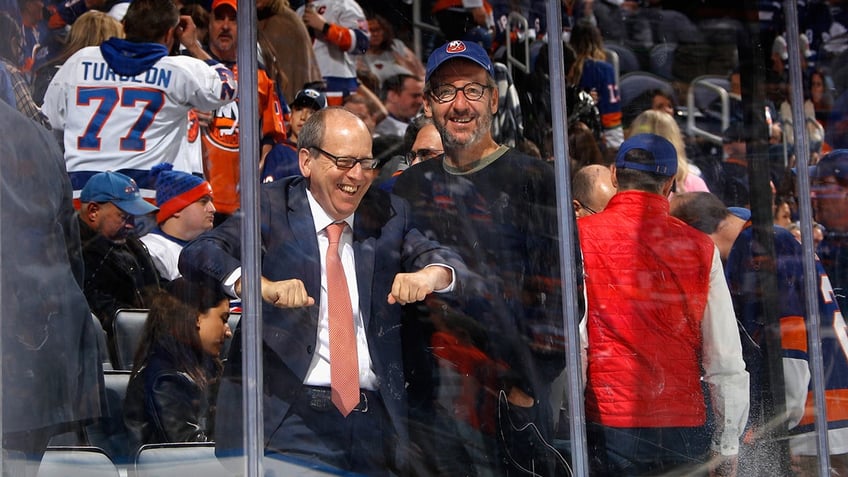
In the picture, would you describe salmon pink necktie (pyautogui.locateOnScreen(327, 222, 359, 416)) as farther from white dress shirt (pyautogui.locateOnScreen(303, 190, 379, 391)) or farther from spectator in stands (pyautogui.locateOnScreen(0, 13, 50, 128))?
spectator in stands (pyautogui.locateOnScreen(0, 13, 50, 128))

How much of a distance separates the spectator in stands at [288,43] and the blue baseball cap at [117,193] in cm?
44

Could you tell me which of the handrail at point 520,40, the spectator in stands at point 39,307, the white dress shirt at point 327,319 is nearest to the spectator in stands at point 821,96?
the handrail at point 520,40

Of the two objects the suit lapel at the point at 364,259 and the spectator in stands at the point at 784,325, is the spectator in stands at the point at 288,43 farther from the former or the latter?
the spectator in stands at the point at 784,325

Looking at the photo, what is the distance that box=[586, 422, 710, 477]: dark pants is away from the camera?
297 cm

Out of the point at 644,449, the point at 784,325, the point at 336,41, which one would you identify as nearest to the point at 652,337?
the point at 644,449

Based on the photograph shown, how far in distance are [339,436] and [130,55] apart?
108 cm

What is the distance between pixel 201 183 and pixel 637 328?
1200 mm

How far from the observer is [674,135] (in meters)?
3.15

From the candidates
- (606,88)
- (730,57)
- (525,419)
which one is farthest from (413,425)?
(730,57)

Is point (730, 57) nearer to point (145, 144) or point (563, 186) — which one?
point (563, 186)

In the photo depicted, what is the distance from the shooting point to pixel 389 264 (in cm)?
290

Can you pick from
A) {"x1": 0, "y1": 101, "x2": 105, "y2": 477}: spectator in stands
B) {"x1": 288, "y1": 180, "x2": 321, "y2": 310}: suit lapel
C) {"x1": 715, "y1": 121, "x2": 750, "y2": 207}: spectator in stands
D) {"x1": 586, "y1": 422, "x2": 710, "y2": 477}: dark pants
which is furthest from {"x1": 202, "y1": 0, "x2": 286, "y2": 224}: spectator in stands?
{"x1": 715, "y1": 121, "x2": 750, "y2": 207}: spectator in stands

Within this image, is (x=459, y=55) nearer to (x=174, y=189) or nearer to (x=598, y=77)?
(x=598, y=77)

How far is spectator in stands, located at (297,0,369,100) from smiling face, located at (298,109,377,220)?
0.06 meters
